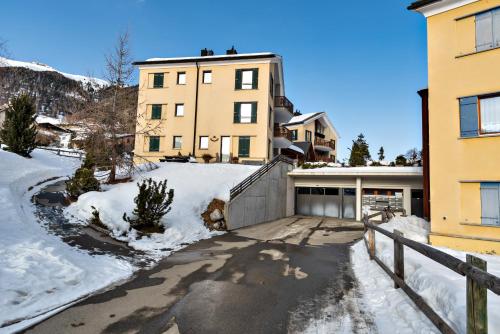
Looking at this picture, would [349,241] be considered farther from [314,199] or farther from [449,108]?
[314,199]

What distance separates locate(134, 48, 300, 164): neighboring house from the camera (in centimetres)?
2622

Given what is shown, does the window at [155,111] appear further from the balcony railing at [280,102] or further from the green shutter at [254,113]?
the balcony railing at [280,102]

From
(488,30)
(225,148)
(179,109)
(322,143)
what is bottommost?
(225,148)

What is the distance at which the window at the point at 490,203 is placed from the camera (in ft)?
36.2

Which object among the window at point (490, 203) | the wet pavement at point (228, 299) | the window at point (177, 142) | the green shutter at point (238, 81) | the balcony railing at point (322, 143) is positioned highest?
the green shutter at point (238, 81)

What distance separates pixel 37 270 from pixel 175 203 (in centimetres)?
903

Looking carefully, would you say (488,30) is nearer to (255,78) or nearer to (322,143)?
(255,78)

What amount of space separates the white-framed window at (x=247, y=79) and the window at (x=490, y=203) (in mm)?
19641

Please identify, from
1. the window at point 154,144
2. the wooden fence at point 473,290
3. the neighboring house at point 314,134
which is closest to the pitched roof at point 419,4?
the wooden fence at point 473,290

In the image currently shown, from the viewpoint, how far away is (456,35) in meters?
12.3

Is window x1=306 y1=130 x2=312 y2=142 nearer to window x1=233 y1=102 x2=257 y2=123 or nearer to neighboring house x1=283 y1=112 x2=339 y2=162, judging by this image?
neighboring house x1=283 y1=112 x2=339 y2=162

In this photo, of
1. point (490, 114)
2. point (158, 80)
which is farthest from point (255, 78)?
point (490, 114)

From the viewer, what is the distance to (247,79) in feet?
88.0

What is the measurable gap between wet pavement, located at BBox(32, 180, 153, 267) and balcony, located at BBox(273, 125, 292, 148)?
2002 centimetres
